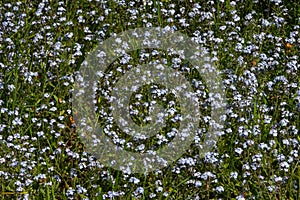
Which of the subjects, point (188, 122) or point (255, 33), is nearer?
point (188, 122)

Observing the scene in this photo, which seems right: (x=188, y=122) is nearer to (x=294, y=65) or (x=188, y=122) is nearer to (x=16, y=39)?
(x=294, y=65)

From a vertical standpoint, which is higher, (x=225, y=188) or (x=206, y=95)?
(x=206, y=95)

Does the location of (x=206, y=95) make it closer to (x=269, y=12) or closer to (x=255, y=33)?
(x=255, y=33)

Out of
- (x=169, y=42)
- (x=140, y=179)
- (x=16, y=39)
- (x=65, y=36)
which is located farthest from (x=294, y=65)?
(x=16, y=39)

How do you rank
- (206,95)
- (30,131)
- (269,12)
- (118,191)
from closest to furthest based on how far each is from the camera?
1. (118,191)
2. (30,131)
3. (206,95)
4. (269,12)

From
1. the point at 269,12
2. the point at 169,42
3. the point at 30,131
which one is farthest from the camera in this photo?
the point at 269,12

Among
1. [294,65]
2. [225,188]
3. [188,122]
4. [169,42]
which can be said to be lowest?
[225,188]
